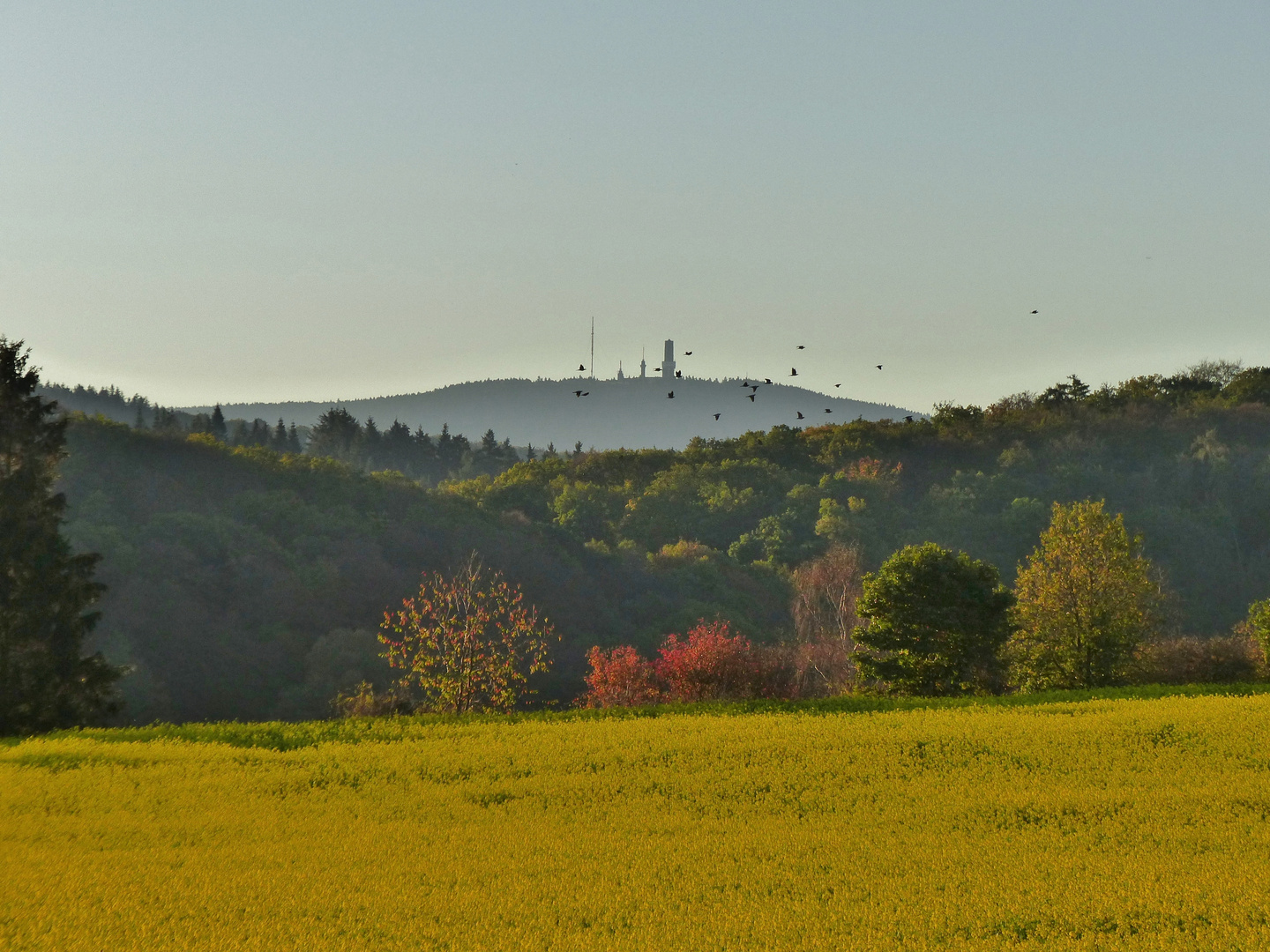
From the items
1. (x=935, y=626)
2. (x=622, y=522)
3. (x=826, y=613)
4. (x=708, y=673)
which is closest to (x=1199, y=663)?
(x=935, y=626)

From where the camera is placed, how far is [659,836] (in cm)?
1667

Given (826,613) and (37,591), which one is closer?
(37,591)

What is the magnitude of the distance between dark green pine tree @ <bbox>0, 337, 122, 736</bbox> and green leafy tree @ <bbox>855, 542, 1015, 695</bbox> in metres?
24.6

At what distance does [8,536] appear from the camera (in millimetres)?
33062

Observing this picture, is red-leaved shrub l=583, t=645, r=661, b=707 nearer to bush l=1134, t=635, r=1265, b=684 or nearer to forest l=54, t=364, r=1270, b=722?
bush l=1134, t=635, r=1265, b=684

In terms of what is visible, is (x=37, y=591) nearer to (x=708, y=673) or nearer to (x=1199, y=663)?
(x=708, y=673)

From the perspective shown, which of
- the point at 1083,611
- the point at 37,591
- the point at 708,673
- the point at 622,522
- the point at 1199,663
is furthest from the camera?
the point at 622,522

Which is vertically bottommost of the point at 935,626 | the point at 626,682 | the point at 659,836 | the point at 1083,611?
the point at 626,682

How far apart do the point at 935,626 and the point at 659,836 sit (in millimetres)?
23699

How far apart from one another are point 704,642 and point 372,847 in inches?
1130

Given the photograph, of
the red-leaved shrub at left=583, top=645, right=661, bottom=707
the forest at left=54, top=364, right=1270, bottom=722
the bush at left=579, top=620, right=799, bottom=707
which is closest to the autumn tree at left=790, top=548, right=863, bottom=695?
the forest at left=54, top=364, right=1270, bottom=722

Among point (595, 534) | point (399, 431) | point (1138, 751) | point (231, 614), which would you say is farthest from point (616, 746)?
point (399, 431)

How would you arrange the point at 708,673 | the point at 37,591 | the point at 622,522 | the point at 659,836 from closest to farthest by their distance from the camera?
the point at 659,836, the point at 37,591, the point at 708,673, the point at 622,522

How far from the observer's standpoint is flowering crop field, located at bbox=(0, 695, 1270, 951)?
1256 centimetres
